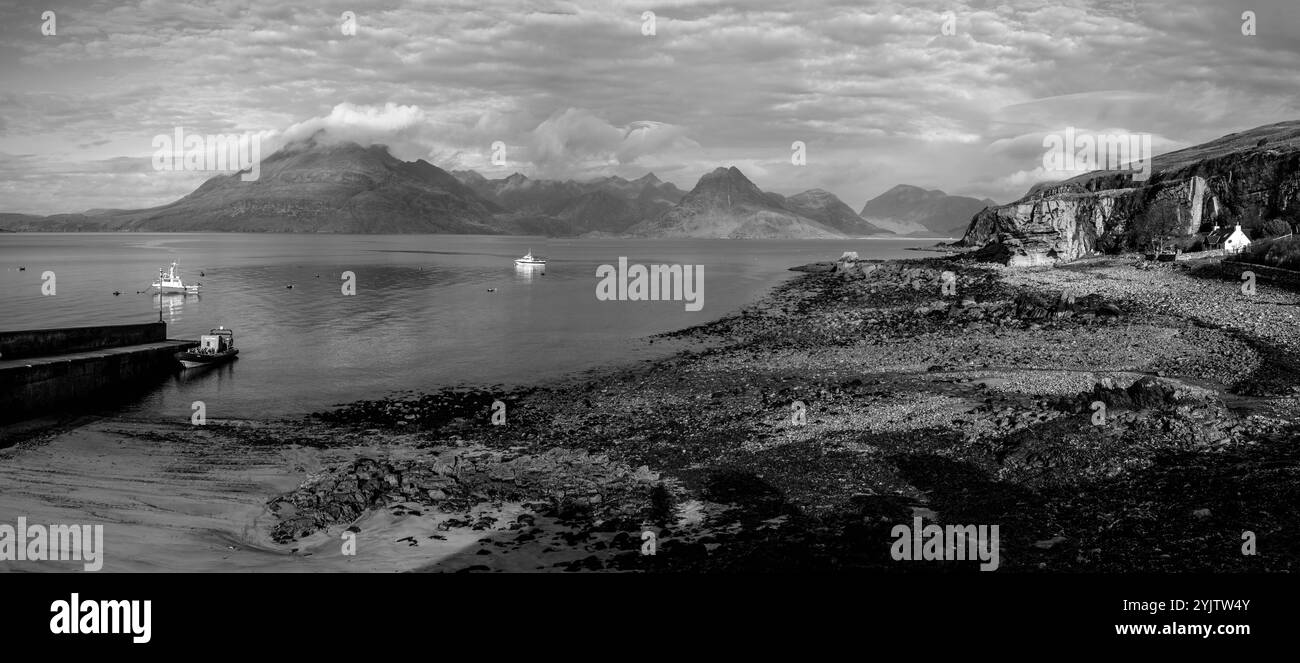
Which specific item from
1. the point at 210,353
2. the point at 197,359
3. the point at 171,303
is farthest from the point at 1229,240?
the point at 171,303

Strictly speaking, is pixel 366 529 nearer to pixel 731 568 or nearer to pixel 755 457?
pixel 731 568

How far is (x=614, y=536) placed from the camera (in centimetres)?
2081

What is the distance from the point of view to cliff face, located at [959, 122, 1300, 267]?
93500 mm

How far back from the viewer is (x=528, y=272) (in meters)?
151

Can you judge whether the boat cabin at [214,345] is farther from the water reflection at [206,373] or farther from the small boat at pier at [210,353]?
the water reflection at [206,373]

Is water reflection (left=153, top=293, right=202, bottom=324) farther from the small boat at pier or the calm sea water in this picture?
the small boat at pier

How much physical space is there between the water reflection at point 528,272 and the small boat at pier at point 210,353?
258 feet

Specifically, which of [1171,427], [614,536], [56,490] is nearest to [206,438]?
[56,490]

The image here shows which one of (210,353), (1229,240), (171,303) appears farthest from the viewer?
(171,303)

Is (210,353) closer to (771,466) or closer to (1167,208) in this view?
(771,466)

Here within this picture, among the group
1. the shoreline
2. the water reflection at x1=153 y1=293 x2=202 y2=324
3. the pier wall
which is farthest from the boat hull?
the water reflection at x1=153 y1=293 x2=202 y2=324

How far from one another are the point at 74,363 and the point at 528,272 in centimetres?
11271
